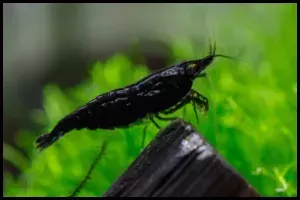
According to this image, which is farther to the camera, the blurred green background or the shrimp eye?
the blurred green background

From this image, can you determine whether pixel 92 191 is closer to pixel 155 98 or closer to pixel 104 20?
pixel 155 98

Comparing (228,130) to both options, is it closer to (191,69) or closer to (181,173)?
(191,69)

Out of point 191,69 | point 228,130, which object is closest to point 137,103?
point 191,69

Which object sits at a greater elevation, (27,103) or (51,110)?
(51,110)

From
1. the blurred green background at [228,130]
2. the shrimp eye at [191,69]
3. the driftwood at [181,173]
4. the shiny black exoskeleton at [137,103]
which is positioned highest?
the shrimp eye at [191,69]

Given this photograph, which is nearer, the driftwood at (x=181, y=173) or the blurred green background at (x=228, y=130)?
the driftwood at (x=181, y=173)

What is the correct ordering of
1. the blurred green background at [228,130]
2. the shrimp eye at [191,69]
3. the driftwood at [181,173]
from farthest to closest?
the blurred green background at [228,130] < the shrimp eye at [191,69] < the driftwood at [181,173]

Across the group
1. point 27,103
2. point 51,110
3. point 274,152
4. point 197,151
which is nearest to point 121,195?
point 197,151

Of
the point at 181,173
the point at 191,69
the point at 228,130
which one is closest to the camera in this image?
the point at 181,173
